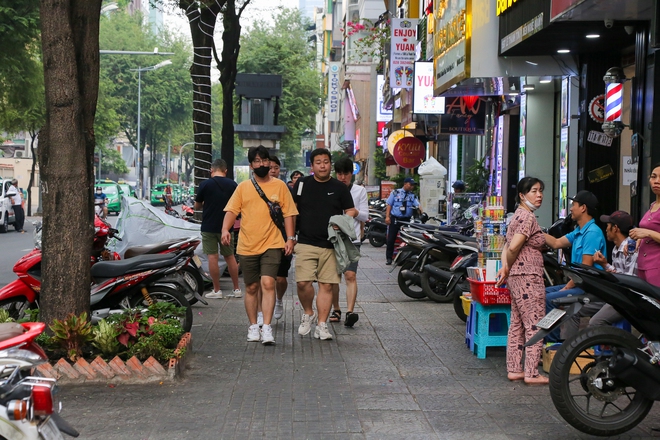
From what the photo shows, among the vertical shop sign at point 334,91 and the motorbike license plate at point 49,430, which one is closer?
the motorbike license plate at point 49,430

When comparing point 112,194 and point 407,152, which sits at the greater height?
point 407,152

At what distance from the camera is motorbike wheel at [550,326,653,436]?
531 cm

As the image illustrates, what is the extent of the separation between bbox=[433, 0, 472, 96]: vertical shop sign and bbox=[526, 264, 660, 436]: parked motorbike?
27.5 ft

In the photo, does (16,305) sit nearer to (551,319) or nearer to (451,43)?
(551,319)

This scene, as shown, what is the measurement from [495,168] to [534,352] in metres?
13.5

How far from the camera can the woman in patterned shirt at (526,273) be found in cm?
693

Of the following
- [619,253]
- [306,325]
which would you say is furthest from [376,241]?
[619,253]

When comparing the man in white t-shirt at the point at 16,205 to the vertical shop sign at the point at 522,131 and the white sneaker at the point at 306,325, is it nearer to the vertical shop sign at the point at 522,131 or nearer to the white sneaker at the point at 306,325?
the vertical shop sign at the point at 522,131

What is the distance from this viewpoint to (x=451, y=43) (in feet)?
49.7

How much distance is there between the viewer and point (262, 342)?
27.9 ft

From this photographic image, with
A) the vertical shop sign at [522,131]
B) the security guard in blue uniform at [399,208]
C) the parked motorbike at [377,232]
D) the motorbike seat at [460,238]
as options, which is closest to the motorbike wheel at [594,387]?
the motorbike seat at [460,238]

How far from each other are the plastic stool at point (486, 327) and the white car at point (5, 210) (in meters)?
22.9

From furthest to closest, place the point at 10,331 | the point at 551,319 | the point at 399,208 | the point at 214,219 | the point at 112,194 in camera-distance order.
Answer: the point at 112,194 < the point at 399,208 < the point at 214,219 < the point at 551,319 < the point at 10,331

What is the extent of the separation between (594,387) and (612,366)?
0.18m
